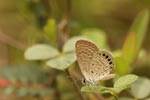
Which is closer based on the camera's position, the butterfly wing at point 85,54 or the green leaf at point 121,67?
the butterfly wing at point 85,54

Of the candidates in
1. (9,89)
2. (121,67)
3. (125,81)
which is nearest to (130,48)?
(121,67)

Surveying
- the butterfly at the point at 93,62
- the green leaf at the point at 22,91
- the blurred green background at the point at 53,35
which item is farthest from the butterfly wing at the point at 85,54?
the green leaf at the point at 22,91

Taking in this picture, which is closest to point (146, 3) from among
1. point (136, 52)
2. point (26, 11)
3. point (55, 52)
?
point (26, 11)

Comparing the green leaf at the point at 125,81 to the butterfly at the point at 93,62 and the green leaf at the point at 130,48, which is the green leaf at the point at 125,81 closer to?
the butterfly at the point at 93,62

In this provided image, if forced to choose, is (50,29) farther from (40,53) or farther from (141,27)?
(141,27)

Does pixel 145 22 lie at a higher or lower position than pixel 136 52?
higher

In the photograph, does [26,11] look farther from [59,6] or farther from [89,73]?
[89,73]
